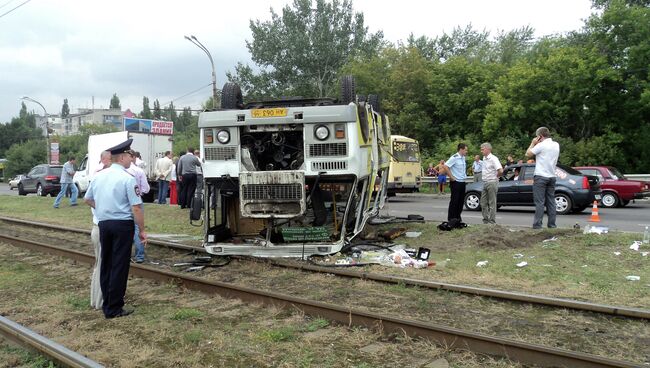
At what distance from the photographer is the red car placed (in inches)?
694

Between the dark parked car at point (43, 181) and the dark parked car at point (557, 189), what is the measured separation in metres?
23.0

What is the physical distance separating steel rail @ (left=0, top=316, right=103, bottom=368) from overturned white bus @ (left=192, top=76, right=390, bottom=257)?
3370 mm

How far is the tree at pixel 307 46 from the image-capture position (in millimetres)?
47250

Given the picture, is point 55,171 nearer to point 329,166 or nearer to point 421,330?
point 329,166

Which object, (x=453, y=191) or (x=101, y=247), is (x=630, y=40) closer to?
(x=453, y=191)

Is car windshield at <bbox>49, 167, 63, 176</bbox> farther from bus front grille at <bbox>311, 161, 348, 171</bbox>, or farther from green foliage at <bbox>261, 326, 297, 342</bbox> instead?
green foliage at <bbox>261, 326, 297, 342</bbox>

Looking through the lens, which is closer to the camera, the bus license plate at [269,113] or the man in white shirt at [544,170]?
the bus license plate at [269,113]

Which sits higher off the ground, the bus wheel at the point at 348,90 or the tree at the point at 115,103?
the tree at the point at 115,103

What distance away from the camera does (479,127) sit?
3322cm

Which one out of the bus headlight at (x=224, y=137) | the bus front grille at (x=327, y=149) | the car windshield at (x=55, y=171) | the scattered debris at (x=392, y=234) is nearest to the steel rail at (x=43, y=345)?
the bus headlight at (x=224, y=137)

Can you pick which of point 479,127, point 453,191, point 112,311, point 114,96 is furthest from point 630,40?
point 114,96

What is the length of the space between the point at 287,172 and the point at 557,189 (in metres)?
10.4

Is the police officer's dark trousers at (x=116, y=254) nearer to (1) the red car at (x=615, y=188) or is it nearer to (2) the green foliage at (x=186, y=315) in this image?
(2) the green foliage at (x=186, y=315)

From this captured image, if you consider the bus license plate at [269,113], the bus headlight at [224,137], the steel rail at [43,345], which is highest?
the bus license plate at [269,113]
